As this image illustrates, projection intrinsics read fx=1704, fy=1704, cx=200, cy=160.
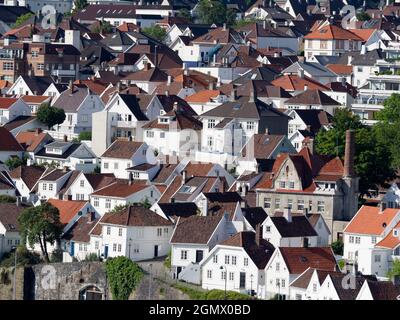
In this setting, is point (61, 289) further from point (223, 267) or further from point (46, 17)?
point (46, 17)

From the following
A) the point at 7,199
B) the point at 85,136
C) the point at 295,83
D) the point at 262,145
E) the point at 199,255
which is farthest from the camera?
the point at 295,83

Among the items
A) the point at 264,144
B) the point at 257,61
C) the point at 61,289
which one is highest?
the point at 257,61

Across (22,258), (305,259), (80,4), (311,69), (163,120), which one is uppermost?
(80,4)

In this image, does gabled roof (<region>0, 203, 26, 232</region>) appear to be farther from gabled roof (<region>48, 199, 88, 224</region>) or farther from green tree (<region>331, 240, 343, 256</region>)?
green tree (<region>331, 240, 343, 256</region>)

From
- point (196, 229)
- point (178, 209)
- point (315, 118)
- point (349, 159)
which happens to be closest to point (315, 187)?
point (349, 159)

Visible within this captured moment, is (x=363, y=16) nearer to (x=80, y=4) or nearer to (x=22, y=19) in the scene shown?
(x=80, y=4)

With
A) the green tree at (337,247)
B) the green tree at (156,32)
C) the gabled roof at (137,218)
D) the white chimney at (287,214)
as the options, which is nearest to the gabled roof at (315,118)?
the gabled roof at (137,218)
